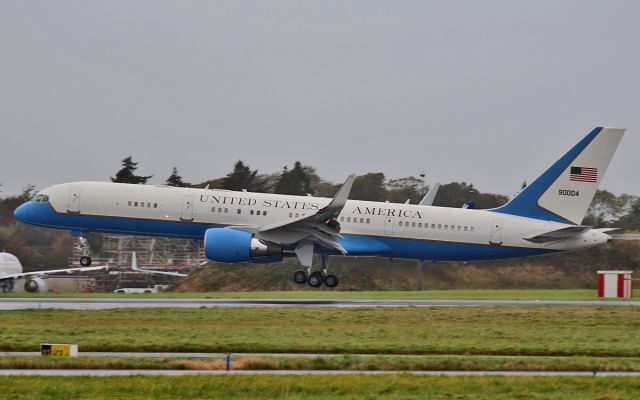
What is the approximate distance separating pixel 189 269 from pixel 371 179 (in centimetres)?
1581

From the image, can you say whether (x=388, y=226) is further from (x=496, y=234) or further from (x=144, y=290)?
(x=144, y=290)

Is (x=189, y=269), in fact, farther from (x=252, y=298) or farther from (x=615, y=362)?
(x=615, y=362)

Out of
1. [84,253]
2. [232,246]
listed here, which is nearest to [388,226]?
[232,246]

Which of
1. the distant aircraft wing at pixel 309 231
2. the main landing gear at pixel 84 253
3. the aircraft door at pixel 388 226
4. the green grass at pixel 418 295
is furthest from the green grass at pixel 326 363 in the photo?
the main landing gear at pixel 84 253

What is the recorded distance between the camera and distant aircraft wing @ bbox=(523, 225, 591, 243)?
46.8 metres

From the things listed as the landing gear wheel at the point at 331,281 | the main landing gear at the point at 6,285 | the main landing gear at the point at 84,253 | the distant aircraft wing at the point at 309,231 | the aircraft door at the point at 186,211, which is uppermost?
the aircraft door at the point at 186,211

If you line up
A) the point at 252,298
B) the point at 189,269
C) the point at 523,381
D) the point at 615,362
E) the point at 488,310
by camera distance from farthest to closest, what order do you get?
the point at 189,269, the point at 252,298, the point at 488,310, the point at 615,362, the point at 523,381

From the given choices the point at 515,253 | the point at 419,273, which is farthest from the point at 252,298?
the point at 515,253

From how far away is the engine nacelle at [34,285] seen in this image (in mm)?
57688

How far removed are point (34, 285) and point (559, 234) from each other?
30.0m

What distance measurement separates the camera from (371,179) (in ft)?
225

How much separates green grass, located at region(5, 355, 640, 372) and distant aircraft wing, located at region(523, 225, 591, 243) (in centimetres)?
2311

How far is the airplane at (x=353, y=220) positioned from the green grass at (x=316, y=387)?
2669 cm

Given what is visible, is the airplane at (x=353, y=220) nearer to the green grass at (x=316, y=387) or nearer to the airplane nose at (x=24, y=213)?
the airplane nose at (x=24, y=213)
